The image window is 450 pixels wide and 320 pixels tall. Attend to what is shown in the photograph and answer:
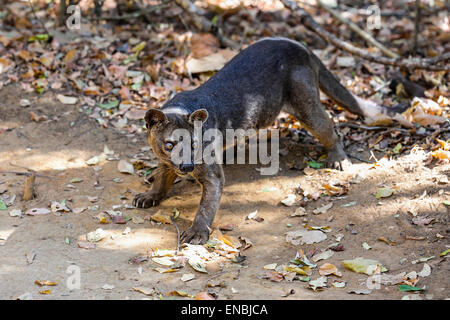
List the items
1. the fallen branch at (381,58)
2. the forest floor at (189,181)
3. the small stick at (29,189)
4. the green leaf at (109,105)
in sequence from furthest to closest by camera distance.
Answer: the green leaf at (109,105)
the fallen branch at (381,58)
the small stick at (29,189)
the forest floor at (189,181)

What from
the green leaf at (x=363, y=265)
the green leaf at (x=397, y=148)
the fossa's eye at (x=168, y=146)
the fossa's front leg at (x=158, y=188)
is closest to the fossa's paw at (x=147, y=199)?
the fossa's front leg at (x=158, y=188)

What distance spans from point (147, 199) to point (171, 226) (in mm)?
556

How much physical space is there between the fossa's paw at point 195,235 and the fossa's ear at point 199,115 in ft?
3.79

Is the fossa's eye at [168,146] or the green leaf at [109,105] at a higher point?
the fossa's eye at [168,146]

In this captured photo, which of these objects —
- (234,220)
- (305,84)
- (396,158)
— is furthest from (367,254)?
(305,84)

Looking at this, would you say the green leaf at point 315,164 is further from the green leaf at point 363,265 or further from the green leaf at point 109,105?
the green leaf at point 109,105

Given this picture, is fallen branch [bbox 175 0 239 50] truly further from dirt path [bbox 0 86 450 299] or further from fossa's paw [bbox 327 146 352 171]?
fossa's paw [bbox 327 146 352 171]

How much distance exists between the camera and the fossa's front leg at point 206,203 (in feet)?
19.2

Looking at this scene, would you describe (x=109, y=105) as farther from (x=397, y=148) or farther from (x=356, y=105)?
(x=397, y=148)

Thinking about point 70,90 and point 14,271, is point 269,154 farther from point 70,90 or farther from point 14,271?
point 14,271

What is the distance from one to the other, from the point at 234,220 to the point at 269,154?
1.59 meters

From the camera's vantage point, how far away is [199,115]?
6.08 meters

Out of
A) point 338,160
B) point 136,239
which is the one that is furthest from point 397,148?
point 136,239

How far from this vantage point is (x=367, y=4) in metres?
11.5
